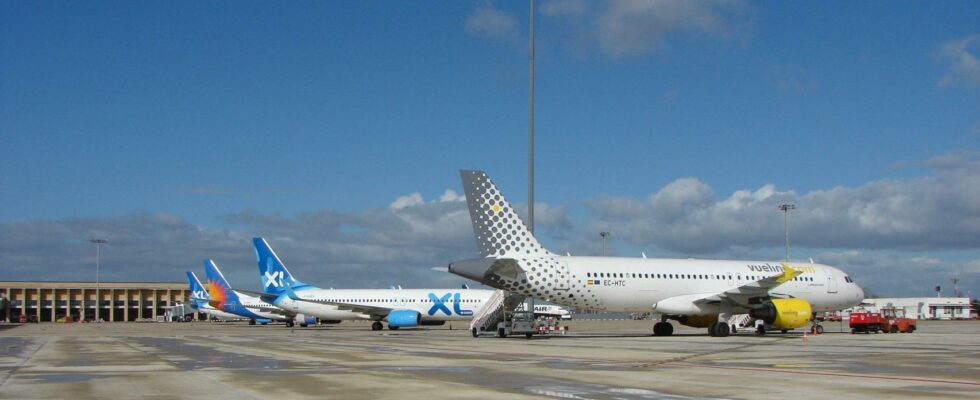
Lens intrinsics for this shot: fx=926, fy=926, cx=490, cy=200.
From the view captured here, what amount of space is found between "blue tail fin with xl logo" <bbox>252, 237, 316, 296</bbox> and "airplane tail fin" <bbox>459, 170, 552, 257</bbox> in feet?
124

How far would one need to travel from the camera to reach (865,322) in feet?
162

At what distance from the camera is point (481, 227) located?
130ft

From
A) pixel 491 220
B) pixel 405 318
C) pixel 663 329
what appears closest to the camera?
pixel 491 220

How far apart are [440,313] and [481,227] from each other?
28.9 meters

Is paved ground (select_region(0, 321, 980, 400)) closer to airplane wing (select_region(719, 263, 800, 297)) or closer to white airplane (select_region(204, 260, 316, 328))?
airplane wing (select_region(719, 263, 800, 297))

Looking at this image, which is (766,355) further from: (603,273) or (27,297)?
(27,297)

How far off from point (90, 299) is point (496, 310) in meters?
134

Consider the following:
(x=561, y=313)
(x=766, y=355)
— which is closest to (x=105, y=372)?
(x=766, y=355)

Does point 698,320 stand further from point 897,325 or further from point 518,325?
point 897,325

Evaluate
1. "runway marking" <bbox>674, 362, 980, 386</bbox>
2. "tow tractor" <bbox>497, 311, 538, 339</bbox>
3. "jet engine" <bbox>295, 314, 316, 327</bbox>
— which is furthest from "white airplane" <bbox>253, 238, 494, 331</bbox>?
"runway marking" <bbox>674, 362, 980, 386</bbox>

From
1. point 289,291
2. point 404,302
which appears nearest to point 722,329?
point 404,302

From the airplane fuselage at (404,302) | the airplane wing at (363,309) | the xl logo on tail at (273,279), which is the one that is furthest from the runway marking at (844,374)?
the xl logo on tail at (273,279)

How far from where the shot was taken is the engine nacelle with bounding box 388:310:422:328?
63031mm

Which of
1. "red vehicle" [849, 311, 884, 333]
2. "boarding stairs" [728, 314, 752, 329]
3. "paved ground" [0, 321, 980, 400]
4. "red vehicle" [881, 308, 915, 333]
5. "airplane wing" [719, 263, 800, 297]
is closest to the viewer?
"paved ground" [0, 321, 980, 400]
